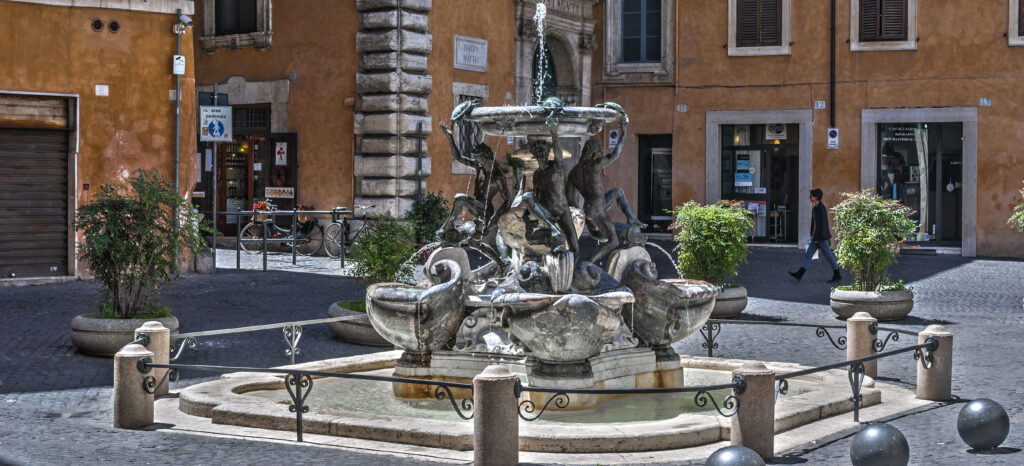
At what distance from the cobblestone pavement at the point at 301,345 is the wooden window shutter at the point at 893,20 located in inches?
207

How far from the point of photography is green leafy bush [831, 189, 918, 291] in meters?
15.1

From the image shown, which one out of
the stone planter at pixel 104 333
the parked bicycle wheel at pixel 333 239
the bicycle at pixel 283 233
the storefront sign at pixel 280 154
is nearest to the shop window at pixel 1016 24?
the parked bicycle wheel at pixel 333 239

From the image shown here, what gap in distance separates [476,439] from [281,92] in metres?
17.4

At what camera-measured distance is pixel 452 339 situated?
956 cm

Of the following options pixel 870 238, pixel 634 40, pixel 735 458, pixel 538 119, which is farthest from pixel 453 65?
pixel 735 458

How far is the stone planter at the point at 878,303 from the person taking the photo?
48.8 feet

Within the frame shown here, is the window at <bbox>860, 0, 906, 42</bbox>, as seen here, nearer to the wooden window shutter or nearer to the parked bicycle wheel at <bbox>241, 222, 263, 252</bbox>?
the wooden window shutter

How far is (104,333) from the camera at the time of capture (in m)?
11.6

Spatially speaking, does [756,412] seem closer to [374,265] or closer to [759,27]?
[374,265]

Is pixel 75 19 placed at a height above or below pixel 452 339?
above

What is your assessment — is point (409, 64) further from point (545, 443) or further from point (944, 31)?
point (545, 443)

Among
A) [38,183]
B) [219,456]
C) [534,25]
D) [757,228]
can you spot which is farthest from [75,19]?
[757,228]

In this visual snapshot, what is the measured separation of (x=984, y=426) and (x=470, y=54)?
1718cm

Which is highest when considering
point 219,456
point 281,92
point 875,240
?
point 281,92
